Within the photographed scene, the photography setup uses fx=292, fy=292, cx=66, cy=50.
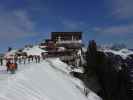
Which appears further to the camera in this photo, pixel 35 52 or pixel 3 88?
pixel 35 52

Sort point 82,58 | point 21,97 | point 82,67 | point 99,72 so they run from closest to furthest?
point 21,97 → point 99,72 → point 82,67 → point 82,58

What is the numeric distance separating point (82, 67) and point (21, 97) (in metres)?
54.7

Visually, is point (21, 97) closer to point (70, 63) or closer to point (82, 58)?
point (70, 63)

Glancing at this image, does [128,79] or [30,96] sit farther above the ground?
[30,96]

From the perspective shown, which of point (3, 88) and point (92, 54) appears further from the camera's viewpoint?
point (92, 54)

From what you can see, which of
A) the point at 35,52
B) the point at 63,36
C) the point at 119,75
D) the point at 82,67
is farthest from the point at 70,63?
the point at 63,36

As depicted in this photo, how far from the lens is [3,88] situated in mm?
17078

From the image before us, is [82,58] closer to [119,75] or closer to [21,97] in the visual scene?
[119,75]

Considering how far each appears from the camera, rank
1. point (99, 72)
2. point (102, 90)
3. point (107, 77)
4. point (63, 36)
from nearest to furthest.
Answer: point (102, 90)
point (107, 77)
point (99, 72)
point (63, 36)

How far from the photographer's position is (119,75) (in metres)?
53.8

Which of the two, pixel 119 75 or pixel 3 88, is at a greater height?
pixel 3 88

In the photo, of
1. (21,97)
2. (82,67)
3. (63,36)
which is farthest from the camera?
(63,36)

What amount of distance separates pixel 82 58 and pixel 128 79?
28394mm

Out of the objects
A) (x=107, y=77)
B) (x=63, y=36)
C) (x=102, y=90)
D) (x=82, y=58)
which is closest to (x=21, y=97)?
(x=102, y=90)
